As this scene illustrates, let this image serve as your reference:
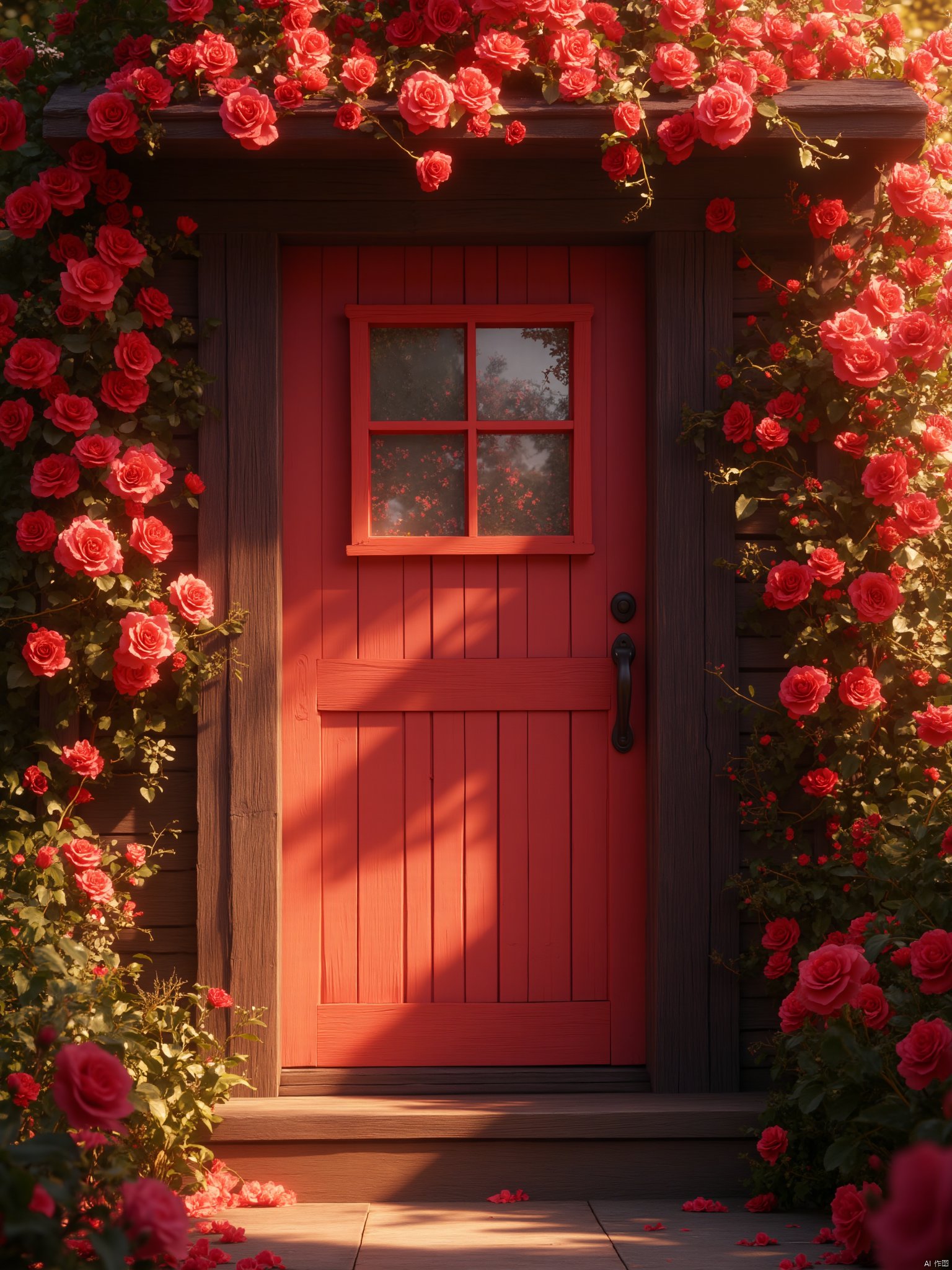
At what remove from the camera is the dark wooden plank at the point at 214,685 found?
292 centimetres

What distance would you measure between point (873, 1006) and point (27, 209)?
111 inches

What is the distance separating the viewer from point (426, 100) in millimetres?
2652

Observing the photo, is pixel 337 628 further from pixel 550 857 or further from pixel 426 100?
pixel 426 100

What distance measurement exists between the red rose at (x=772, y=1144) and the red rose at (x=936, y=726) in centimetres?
104

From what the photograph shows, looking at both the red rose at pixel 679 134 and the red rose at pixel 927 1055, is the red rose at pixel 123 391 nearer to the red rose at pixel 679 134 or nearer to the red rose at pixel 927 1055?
the red rose at pixel 679 134

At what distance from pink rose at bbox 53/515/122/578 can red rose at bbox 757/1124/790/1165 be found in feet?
7.11

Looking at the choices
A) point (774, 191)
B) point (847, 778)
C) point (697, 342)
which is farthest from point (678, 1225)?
point (774, 191)

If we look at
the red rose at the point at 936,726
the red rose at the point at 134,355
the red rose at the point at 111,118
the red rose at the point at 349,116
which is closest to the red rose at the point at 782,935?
the red rose at the point at 936,726

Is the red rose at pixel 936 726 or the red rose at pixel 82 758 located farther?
the red rose at pixel 82 758

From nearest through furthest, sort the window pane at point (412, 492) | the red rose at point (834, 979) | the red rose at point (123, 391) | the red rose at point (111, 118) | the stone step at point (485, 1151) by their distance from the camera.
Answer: the red rose at point (834, 979) → the red rose at point (111, 118) → the stone step at point (485, 1151) → the red rose at point (123, 391) → the window pane at point (412, 492)

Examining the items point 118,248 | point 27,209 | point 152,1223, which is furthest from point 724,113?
point 152,1223

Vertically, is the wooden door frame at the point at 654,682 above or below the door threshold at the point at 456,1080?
above

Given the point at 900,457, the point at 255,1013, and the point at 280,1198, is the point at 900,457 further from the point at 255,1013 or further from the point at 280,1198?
the point at 280,1198

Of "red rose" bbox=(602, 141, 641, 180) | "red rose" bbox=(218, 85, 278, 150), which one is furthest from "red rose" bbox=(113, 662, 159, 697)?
"red rose" bbox=(602, 141, 641, 180)
